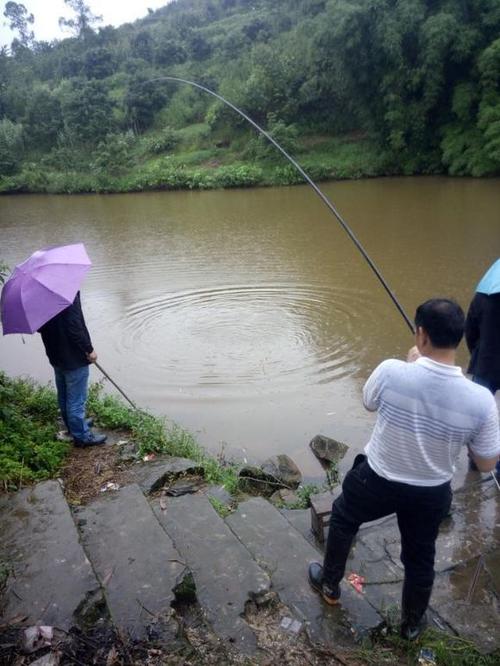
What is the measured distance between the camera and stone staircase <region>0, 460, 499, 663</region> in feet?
6.60

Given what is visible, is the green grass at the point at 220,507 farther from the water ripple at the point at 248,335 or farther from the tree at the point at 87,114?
the tree at the point at 87,114

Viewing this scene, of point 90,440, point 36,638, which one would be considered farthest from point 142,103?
point 36,638

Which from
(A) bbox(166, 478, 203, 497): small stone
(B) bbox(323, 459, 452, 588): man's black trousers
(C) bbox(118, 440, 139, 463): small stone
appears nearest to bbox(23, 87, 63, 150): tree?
(C) bbox(118, 440, 139, 463): small stone

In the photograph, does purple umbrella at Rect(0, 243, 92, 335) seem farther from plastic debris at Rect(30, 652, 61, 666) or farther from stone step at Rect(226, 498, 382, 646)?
plastic debris at Rect(30, 652, 61, 666)

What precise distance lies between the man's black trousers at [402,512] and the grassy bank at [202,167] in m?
20.9

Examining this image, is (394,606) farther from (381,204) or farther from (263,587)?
(381,204)

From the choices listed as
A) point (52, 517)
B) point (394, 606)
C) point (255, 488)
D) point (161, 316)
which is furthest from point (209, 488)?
point (161, 316)

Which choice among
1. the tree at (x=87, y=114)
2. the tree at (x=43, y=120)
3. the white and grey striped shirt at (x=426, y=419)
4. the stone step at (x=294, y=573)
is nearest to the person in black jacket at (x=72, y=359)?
the stone step at (x=294, y=573)

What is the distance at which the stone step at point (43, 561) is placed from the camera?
1.99 meters

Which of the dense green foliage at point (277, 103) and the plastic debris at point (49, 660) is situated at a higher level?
the dense green foliage at point (277, 103)

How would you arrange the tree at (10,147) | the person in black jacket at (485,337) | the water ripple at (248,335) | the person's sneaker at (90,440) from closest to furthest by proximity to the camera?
1. the person in black jacket at (485,337)
2. the person's sneaker at (90,440)
3. the water ripple at (248,335)
4. the tree at (10,147)

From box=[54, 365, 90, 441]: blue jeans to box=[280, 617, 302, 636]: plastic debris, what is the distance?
217 centimetres

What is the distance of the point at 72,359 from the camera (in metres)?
3.56

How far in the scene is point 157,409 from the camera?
534 centimetres
